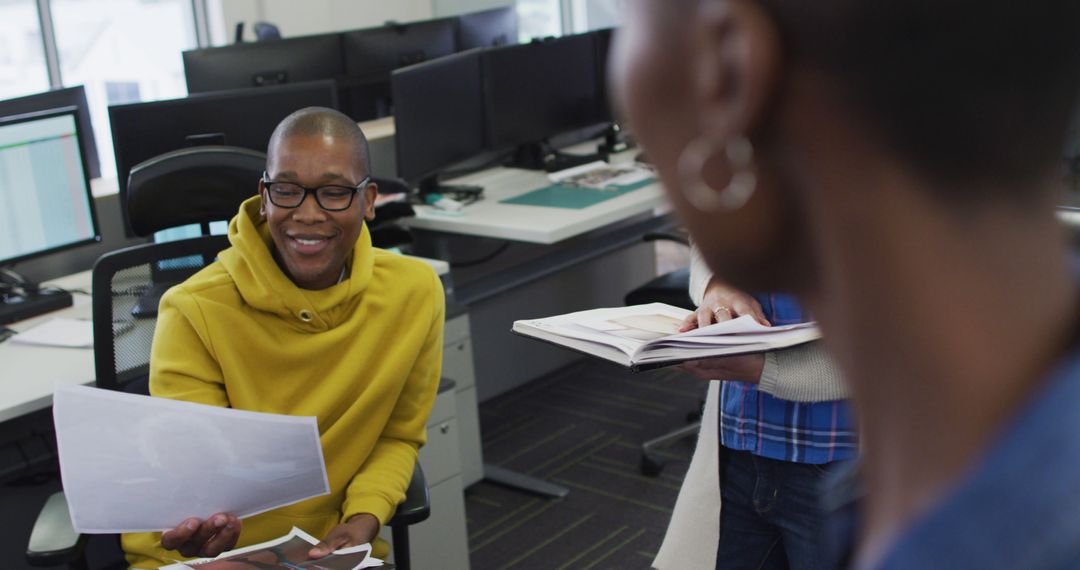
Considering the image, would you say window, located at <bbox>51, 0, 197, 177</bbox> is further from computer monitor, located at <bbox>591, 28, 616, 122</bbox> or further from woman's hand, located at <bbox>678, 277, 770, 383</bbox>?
woman's hand, located at <bbox>678, 277, 770, 383</bbox>

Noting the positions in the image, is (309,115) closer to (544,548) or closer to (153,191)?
(153,191)

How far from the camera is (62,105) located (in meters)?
3.06

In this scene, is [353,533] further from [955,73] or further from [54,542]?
[955,73]

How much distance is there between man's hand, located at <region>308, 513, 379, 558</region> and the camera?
1.71 metres

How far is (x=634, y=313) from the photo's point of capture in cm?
166

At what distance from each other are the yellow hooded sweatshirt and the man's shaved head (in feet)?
0.39

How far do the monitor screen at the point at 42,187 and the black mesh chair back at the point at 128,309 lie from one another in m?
0.81

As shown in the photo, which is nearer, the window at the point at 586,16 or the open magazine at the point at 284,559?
the open magazine at the point at 284,559

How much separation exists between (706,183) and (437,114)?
309 centimetres

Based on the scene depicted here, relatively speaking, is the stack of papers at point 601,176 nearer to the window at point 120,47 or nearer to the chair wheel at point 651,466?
the chair wheel at point 651,466

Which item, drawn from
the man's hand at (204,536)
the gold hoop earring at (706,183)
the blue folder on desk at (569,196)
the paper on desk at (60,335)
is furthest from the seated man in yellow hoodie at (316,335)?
the blue folder on desk at (569,196)

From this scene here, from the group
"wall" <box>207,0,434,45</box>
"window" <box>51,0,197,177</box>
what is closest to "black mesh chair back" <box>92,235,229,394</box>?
"window" <box>51,0,197,177</box>

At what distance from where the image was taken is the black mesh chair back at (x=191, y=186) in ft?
6.84

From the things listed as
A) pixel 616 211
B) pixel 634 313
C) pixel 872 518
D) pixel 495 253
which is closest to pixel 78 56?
pixel 495 253
